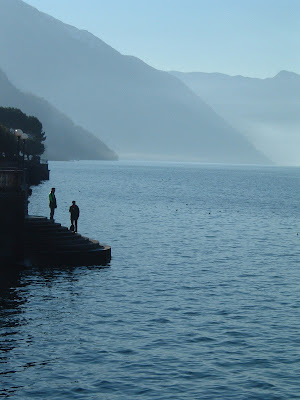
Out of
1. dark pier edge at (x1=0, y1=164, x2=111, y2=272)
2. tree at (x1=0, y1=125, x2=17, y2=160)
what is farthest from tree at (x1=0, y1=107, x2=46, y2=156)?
dark pier edge at (x1=0, y1=164, x2=111, y2=272)

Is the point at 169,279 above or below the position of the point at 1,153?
below

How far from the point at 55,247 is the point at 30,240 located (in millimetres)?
1529

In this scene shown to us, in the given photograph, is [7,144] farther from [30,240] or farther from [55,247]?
[55,247]

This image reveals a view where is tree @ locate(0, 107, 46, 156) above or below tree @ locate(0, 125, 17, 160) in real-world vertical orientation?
above

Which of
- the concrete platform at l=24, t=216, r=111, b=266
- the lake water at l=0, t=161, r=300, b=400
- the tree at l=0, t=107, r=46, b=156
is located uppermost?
the tree at l=0, t=107, r=46, b=156

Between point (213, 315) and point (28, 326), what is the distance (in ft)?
25.8

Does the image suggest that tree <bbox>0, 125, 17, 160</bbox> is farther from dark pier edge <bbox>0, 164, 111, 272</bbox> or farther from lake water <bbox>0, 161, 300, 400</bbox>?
dark pier edge <bbox>0, 164, 111, 272</bbox>

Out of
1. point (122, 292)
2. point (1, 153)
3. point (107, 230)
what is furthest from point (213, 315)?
point (1, 153)

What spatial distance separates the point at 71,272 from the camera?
136ft

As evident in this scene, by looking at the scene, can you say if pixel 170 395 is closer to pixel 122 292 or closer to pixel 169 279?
pixel 122 292

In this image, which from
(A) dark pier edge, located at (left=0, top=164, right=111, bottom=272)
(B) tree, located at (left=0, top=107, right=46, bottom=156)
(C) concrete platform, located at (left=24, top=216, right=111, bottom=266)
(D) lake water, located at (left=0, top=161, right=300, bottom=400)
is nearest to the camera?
(D) lake water, located at (left=0, top=161, right=300, bottom=400)

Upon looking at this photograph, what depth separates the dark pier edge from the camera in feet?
129

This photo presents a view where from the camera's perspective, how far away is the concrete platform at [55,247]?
1710 inches

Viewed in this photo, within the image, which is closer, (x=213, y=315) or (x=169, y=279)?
(x=213, y=315)
